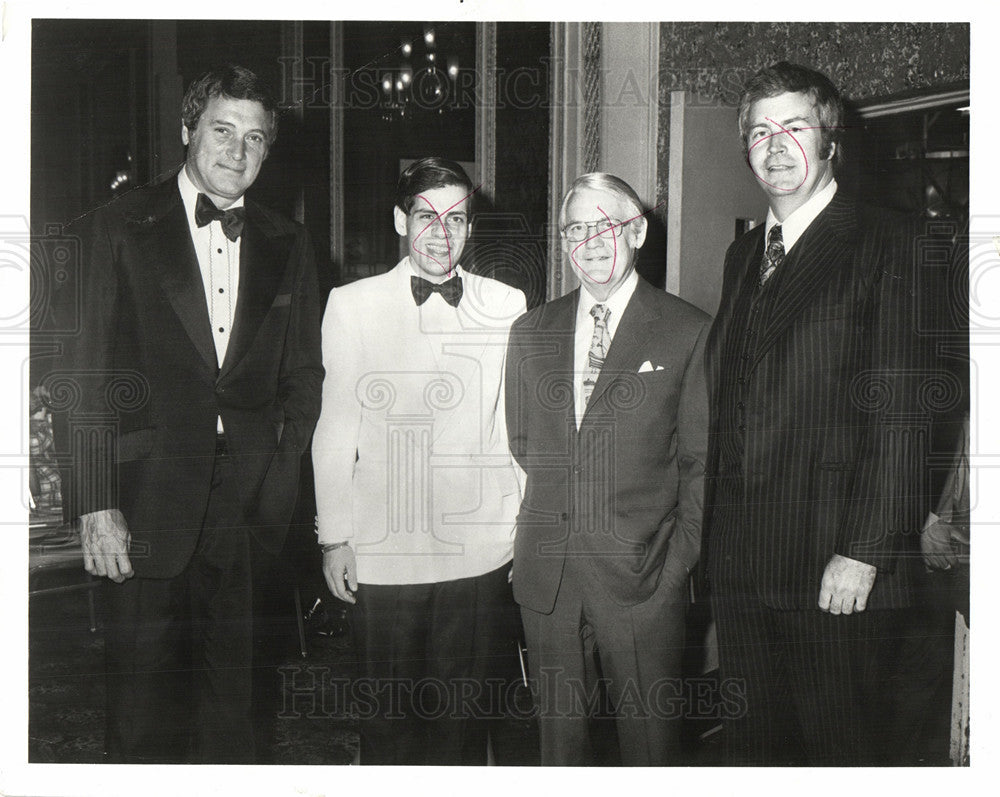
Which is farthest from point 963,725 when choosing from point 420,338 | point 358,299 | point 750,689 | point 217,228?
point 217,228

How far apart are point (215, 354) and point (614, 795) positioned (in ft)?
4.27

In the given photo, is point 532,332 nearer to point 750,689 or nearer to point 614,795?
point 750,689

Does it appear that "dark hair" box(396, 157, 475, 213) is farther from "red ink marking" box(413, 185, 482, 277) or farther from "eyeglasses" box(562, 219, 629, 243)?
"eyeglasses" box(562, 219, 629, 243)

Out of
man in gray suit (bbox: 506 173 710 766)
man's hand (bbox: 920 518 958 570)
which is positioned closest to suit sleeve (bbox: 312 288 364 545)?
man in gray suit (bbox: 506 173 710 766)

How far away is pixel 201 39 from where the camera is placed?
6.35 feet

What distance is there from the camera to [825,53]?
1918 mm

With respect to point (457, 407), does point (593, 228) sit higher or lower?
higher

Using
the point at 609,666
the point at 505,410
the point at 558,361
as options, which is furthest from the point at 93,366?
the point at 609,666

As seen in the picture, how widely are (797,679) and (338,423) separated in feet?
3.71

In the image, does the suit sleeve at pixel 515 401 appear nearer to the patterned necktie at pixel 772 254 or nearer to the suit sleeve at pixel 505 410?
the suit sleeve at pixel 505 410

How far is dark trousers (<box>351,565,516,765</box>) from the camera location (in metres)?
1.96

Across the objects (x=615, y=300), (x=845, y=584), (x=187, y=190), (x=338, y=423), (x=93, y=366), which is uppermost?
(x=187, y=190)

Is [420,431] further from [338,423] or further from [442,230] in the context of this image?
[442,230]

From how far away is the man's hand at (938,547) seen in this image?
74.1 inches
